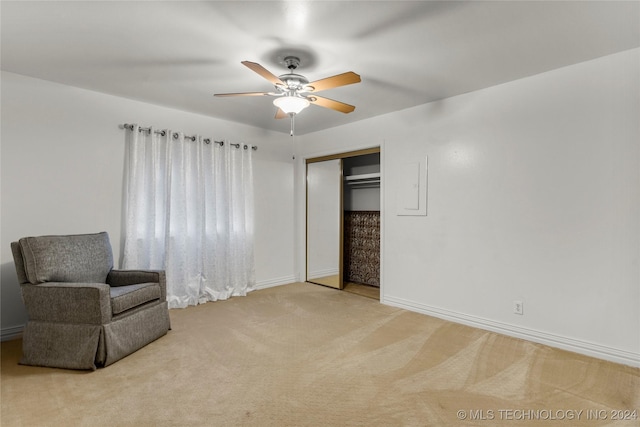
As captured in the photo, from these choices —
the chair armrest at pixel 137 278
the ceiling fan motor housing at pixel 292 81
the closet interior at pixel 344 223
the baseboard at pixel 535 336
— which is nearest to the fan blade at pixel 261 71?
the ceiling fan motor housing at pixel 292 81

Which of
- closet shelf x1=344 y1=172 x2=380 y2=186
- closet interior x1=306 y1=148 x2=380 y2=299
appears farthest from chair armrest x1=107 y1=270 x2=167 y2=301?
closet shelf x1=344 y1=172 x2=380 y2=186

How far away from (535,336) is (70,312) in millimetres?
3943

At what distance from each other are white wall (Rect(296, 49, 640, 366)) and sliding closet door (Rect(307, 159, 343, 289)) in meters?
1.35

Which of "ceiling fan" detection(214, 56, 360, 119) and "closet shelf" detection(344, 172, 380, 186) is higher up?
"ceiling fan" detection(214, 56, 360, 119)

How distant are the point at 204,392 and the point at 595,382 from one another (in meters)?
2.70

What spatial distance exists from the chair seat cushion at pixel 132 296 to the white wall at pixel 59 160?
100cm

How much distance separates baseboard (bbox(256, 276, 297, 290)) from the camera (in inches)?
194

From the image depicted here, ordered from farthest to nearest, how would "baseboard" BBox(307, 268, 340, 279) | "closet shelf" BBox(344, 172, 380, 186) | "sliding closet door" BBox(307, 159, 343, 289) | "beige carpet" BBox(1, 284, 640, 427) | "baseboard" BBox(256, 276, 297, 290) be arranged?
"baseboard" BBox(307, 268, 340, 279) < "sliding closet door" BBox(307, 159, 343, 289) < "closet shelf" BBox(344, 172, 380, 186) < "baseboard" BBox(256, 276, 297, 290) < "beige carpet" BBox(1, 284, 640, 427)

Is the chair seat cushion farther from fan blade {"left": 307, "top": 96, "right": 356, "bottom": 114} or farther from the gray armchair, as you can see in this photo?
fan blade {"left": 307, "top": 96, "right": 356, "bottom": 114}

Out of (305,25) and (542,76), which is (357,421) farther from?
(542,76)

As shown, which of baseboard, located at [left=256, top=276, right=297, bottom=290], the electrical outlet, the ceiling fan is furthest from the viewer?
baseboard, located at [left=256, top=276, right=297, bottom=290]

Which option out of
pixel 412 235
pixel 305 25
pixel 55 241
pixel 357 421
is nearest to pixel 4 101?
pixel 55 241

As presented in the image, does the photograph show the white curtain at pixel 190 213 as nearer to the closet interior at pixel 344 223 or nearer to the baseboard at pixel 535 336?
the closet interior at pixel 344 223

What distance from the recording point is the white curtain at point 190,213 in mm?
3707
